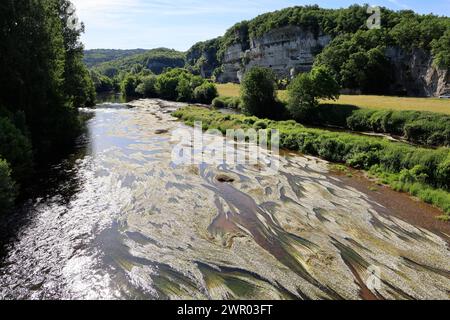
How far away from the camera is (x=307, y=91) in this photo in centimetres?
5388

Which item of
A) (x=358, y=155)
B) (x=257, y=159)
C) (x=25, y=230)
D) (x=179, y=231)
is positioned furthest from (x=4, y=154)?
(x=358, y=155)

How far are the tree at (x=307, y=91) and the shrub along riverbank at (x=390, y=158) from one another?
14093mm

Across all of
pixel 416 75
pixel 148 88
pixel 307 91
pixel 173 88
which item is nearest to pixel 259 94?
pixel 307 91

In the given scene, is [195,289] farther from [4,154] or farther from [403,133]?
[403,133]

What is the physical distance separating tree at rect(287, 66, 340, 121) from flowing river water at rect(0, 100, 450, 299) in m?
28.7

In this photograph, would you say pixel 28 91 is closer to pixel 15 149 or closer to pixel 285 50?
pixel 15 149

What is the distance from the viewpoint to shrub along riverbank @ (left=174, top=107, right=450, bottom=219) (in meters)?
22.3

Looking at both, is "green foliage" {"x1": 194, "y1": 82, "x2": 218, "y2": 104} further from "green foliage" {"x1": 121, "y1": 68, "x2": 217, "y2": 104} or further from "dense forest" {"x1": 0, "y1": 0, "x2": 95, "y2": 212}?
"dense forest" {"x1": 0, "y1": 0, "x2": 95, "y2": 212}

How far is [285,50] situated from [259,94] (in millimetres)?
84491

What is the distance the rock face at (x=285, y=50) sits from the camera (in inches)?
4946

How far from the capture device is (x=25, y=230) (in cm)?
1708

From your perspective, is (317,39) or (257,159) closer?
(257,159)
